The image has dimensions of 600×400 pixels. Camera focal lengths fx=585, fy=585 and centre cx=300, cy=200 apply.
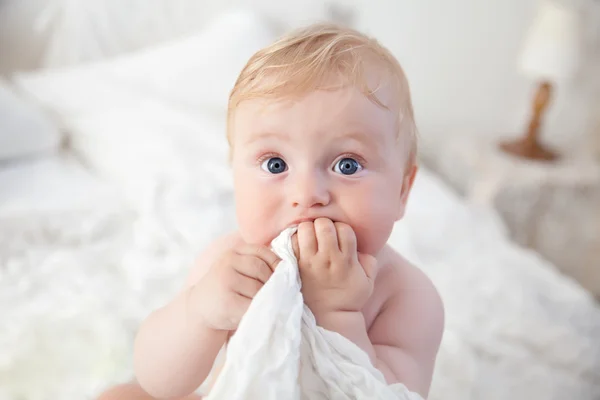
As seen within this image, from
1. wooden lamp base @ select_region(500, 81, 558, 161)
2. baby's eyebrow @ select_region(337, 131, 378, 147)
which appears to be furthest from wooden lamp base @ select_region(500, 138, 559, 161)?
baby's eyebrow @ select_region(337, 131, 378, 147)

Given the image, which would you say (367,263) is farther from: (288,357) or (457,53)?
(457,53)

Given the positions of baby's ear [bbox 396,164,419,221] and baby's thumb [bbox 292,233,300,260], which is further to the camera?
baby's ear [bbox 396,164,419,221]

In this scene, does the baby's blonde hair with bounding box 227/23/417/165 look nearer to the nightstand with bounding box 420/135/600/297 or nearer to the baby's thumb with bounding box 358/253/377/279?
the baby's thumb with bounding box 358/253/377/279

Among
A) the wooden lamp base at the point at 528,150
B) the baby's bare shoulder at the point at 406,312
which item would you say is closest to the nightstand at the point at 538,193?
the wooden lamp base at the point at 528,150

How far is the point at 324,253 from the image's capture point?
53 cm

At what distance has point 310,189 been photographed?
1.77 feet

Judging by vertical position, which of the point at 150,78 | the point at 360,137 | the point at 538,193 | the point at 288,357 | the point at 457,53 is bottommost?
the point at 288,357

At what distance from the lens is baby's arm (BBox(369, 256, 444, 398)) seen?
646mm

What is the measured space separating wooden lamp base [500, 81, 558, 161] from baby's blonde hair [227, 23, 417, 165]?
1.60m

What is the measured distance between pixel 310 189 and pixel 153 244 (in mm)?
657

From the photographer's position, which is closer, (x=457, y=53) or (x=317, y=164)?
(x=317, y=164)

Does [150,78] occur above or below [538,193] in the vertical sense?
below

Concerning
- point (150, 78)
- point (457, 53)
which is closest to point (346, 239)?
point (150, 78)

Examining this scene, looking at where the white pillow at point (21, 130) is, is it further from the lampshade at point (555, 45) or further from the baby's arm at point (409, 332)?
the lampshade at point (555, 45)
